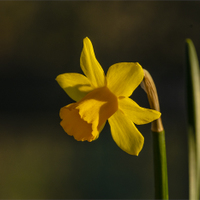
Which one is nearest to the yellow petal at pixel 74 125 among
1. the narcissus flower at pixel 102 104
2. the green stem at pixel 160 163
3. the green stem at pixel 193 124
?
the narcissus flower at pixel 102 104

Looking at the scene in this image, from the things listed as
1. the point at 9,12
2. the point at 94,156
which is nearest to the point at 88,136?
the point at 94,156

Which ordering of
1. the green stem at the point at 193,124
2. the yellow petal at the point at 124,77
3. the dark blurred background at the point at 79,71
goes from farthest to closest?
the dark blurred background at the point at 79,71, the green stem at the point at 193,124, the yellow petal at the point at 124,77

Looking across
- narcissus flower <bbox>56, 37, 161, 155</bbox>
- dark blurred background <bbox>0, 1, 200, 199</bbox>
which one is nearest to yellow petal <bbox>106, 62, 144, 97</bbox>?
narcissus flower <bbox>56, 37, 161, 155</bbox>

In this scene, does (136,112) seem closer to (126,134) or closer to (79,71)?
(126,134)

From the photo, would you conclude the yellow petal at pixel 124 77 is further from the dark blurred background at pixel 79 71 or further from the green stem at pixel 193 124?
the dark blurred background at pixel 79 71

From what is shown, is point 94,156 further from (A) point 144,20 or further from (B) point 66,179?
(A) point 144,20

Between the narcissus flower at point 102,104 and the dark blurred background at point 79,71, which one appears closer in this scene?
the narcissus flower at point 102,104
